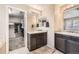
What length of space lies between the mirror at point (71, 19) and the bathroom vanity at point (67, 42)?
0.10m

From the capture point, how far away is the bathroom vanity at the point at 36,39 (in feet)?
4.81

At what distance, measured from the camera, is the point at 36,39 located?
150 centimetres

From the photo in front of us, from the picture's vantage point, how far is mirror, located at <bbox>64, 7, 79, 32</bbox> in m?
1.41

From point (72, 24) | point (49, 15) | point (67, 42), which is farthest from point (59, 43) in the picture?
point (49, 15)

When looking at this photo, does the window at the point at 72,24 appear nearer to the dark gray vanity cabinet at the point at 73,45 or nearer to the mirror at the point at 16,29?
the dark gray vanity cabinet at the point at 73,45

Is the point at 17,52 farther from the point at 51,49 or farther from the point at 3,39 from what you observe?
the point at 51,49

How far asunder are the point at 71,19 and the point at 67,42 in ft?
1.29

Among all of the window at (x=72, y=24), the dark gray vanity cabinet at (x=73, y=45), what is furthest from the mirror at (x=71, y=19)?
the dark gray vanity cabinet at (x=73, y=45)

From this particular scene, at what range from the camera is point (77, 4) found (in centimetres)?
138

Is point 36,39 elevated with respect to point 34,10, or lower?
Result: lower

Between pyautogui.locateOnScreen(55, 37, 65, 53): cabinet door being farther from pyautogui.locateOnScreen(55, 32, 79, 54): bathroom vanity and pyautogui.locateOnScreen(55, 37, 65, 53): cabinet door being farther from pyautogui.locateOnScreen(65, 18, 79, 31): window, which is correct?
pyautogui.locateOnScreen(65, 18, 79, 31): window

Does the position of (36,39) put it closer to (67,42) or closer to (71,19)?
(67,42)
